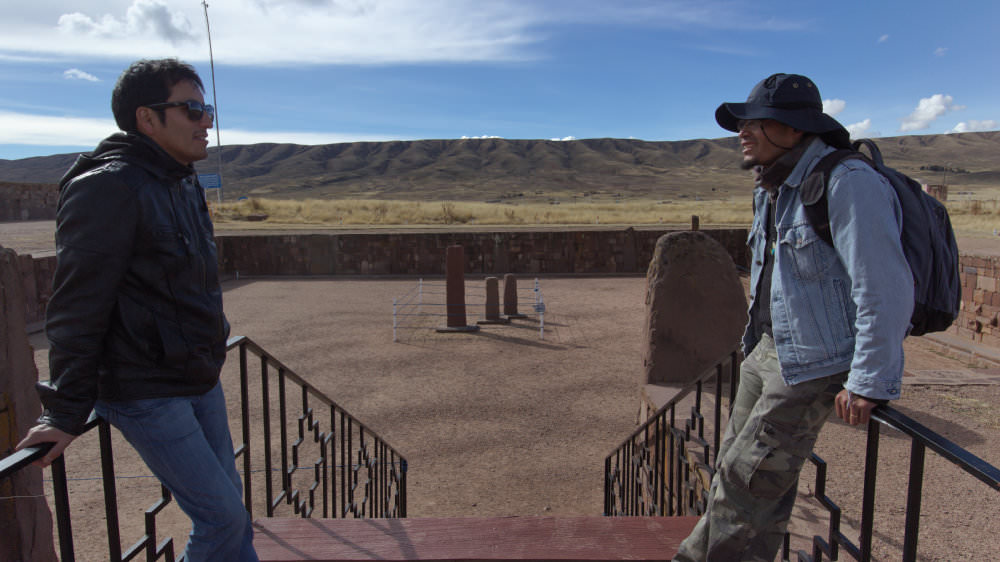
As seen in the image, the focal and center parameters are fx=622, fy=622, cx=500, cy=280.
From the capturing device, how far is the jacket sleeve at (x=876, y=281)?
64.9 inches

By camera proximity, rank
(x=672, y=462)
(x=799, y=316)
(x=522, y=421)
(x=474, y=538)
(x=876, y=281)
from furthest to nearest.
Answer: (x=522, y=421), (x=672, y=462), (x=474, y=538), (x=799, y=316), (x=876, y=281)

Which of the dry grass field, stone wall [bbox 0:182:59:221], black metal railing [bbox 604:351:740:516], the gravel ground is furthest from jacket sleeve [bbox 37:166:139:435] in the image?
stone wall [bbox 0:182:59:221]

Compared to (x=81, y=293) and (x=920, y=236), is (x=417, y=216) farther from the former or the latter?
(x=920, y=236)

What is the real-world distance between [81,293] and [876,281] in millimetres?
2068

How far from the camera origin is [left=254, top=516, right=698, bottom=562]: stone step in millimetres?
2656

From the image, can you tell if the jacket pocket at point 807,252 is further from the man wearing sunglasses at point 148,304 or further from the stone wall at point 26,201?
the stone wall at point 26,201

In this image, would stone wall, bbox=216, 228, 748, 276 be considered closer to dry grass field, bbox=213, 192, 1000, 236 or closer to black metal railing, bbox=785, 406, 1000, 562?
dry grass field, bbox=213, 192, 1000, 236

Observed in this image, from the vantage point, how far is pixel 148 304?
5.68 ft

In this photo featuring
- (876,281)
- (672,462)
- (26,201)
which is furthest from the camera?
(26,201)

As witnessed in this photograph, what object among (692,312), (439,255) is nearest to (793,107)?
(692,312)

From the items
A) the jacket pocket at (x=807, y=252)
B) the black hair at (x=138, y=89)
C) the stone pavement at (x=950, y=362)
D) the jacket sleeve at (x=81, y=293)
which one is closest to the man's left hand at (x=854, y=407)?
the jacket pocket at (x=807, y=252)

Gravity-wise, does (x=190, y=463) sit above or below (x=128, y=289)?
below

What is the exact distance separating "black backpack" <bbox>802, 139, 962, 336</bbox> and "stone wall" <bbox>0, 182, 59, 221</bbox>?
40844 millimetres

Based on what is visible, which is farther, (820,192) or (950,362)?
(950,362)
